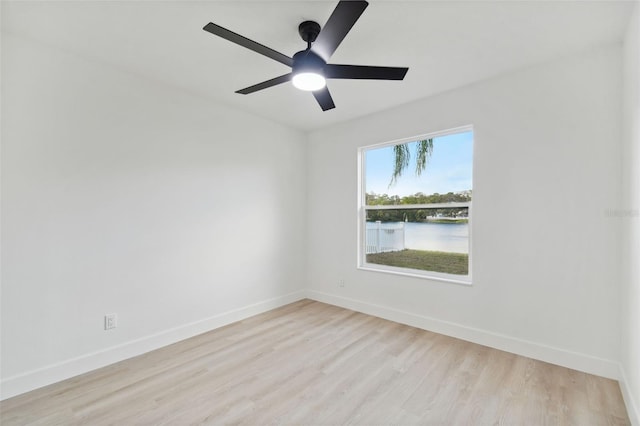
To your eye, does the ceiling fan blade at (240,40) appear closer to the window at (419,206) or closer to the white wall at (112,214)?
the white wall at (112,214)

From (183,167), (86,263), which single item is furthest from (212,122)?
(86,263)

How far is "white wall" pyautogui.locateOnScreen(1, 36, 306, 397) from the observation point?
2137mm

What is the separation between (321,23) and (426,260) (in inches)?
104

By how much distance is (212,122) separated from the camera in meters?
3.31

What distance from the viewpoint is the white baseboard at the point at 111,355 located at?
210 cm

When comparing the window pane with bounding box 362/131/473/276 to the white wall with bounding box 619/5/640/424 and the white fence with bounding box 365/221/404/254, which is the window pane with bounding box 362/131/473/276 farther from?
the white wall with bounding box 619/5/640/424

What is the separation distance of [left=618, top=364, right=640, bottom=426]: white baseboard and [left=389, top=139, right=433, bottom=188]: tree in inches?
93.7

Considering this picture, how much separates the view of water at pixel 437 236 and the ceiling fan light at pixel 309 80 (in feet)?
6.87

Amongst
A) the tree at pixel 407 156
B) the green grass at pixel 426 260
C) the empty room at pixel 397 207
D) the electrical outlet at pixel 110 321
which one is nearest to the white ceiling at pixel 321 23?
the empty room at pixel 397 207

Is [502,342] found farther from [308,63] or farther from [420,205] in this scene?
[308,63]

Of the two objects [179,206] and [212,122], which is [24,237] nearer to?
[179,206]

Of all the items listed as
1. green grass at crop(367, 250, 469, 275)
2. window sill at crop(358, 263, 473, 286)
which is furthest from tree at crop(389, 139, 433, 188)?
window sill at crop(358, 263, 473, 286)

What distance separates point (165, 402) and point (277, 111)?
3.10m

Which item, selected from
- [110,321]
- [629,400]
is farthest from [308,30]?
[629,400]
